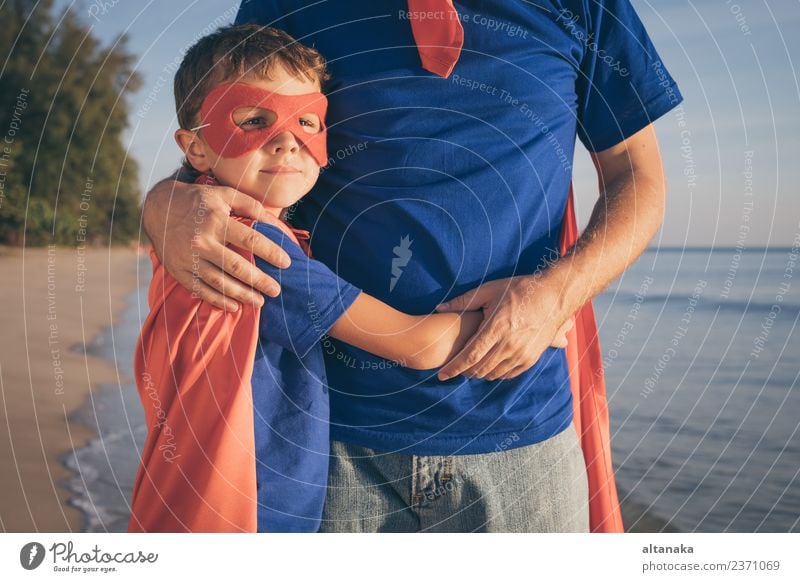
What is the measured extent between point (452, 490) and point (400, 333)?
287 mm

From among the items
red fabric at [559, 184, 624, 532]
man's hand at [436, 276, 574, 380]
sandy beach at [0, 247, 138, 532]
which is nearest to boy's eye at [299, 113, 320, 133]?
man's hand at [436, 276, 574, 380]

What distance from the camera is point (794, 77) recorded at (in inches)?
91.0

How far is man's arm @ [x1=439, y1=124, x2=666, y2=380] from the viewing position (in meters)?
1.34

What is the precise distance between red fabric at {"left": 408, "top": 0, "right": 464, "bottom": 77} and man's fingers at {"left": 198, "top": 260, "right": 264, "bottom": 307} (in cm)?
51

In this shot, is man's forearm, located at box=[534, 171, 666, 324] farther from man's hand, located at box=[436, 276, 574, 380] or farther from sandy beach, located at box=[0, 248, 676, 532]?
sandy beach, located at box=[0, 248, 676, 532]

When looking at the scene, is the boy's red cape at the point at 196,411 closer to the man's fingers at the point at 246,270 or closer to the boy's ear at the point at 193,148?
the man's fingers at the point at 246,270

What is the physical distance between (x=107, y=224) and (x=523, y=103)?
232 inches

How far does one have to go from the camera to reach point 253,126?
1391 mm

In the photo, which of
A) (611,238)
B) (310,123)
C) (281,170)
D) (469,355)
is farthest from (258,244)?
(611,238)

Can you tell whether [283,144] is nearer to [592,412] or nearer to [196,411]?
[196,411]

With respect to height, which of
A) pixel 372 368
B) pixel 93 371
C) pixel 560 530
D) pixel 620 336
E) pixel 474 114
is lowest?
pixel 620 336
